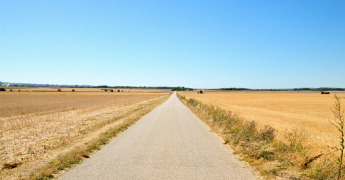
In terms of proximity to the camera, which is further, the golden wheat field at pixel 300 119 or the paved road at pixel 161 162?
the golden wheat field at pixel 300 119

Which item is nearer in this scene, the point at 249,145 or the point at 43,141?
the point at 249,145

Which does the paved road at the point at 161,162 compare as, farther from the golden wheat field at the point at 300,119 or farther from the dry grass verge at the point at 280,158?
the golden wheat field at the point at 300,119

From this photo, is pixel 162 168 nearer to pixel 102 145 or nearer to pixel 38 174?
pixel 38 174

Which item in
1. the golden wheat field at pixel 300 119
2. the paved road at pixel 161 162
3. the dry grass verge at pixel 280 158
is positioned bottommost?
the golden wheat field at pixel 300 119

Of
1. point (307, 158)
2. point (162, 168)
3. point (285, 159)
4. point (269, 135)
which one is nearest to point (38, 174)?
point (162, 168)

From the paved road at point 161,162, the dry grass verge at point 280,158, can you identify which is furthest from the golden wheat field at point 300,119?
the paved road at point 161,162

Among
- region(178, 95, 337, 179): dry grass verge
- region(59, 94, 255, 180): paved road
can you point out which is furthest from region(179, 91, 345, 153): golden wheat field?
region(59, 94, 255, 180): paved road

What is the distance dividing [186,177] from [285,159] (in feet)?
12.3

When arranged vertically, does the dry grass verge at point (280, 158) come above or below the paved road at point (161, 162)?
above

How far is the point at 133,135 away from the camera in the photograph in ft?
38.5

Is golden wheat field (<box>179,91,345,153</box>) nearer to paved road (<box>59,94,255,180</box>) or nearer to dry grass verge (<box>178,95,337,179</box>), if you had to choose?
dry grass verge (<box>178,95,337,179</box>)

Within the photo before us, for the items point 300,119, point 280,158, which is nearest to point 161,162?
point 280,158

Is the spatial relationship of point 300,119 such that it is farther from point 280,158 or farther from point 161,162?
point 161,162

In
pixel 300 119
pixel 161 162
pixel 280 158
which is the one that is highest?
pixel 280 158
